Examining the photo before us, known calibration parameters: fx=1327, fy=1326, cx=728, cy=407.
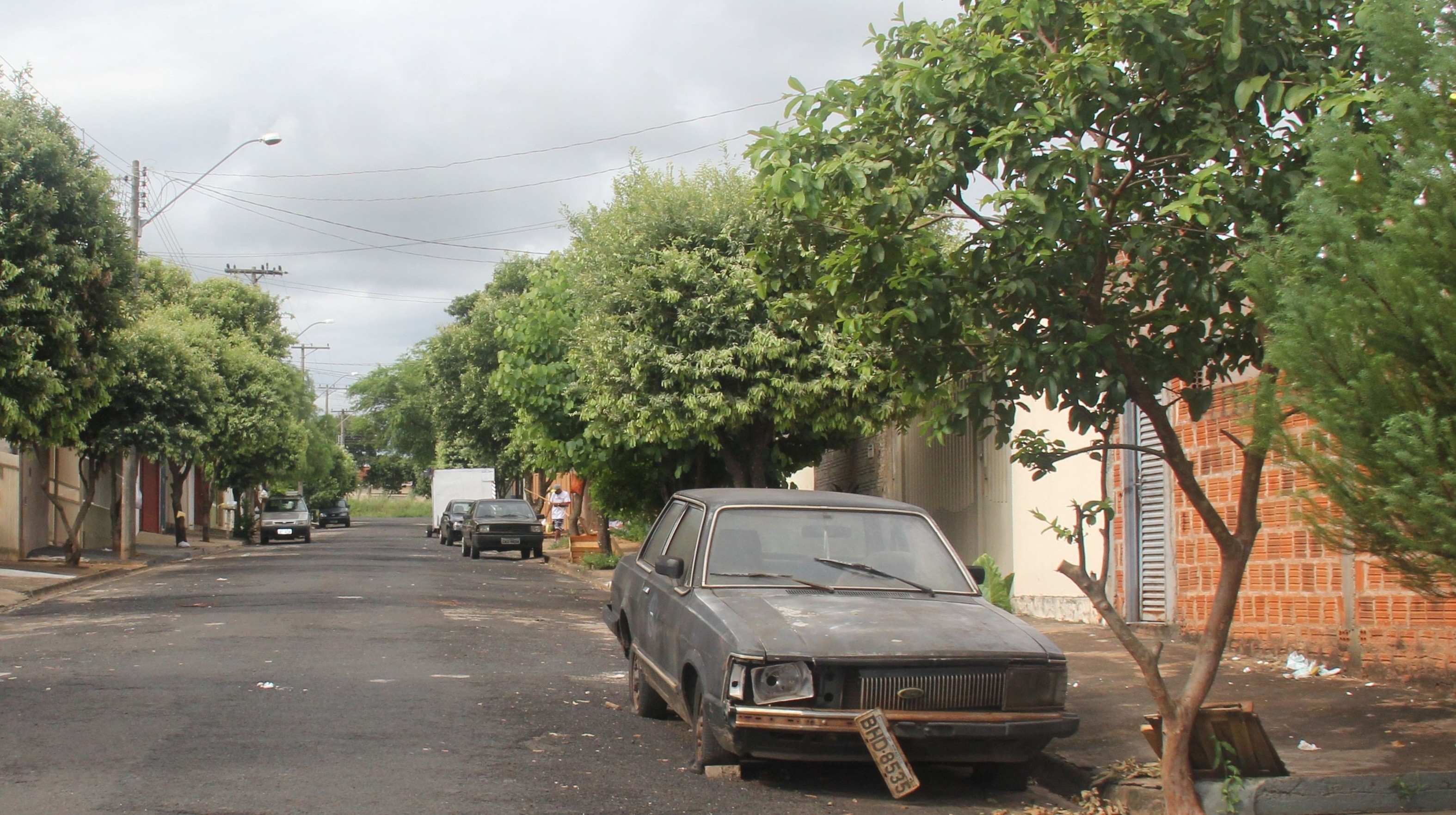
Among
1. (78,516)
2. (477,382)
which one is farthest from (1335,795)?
(477,382)

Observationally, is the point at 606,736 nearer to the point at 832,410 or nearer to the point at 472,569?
the point at 832,410

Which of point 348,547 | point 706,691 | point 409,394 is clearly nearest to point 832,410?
point 706,691

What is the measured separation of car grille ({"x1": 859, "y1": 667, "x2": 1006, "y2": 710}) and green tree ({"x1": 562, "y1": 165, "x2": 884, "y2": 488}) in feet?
31.4

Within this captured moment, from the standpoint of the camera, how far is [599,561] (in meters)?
26.7

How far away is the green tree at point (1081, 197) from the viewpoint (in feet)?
20.1

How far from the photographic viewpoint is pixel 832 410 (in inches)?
664

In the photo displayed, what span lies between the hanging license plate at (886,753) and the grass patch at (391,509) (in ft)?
336

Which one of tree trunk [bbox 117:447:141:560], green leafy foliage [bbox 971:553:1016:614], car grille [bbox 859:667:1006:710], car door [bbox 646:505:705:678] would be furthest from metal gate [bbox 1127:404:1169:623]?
tree trunk [bbox 117:447:141:560]

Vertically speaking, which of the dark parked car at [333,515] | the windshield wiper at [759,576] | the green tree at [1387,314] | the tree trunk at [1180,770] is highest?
the green tree at [1387,314]

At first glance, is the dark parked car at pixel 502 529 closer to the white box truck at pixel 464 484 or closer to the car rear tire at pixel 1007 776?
the white box truck at pixel 464 484

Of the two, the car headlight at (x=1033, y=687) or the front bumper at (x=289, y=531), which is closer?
the car headlight at (x=1033, y=687)

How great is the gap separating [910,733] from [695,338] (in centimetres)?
1115

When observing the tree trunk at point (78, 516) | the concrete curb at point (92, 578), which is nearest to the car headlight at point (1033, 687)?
the concrete curb at point (92, 578)

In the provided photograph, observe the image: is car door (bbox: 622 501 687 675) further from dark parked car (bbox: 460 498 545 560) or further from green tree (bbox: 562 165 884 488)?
dark parked car (bbox: 460 498 545 560)
